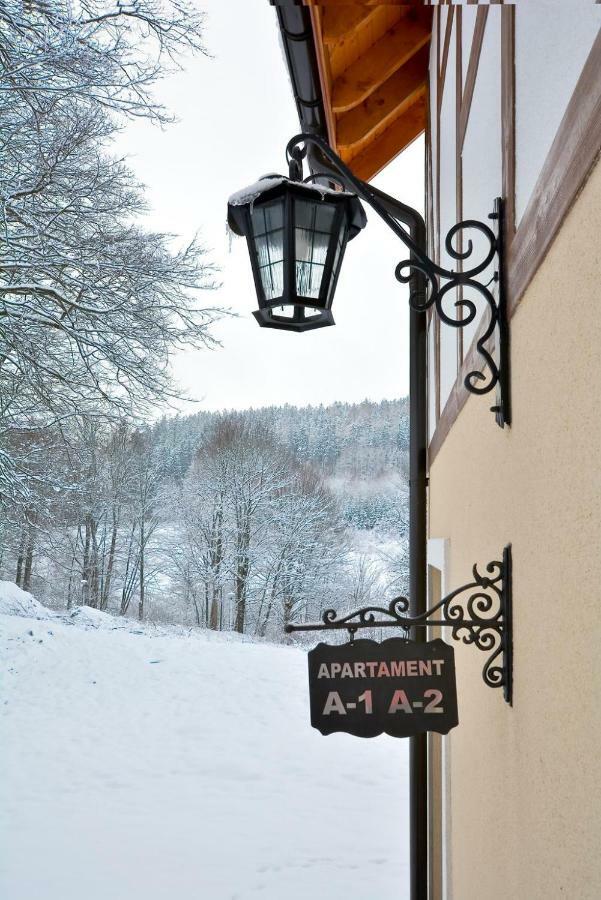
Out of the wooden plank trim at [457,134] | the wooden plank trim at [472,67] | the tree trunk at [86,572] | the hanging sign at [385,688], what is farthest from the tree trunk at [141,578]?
the hanging sign at [385,688]

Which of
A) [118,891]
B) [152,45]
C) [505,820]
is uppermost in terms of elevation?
[152,45]

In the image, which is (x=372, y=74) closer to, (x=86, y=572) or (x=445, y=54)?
(x=445, y=54)

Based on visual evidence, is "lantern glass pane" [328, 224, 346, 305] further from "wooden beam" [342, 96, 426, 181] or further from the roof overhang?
"wooden beam" [342, 96, 426, 181]

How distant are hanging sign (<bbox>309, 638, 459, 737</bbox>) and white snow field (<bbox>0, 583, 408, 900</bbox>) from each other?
3.96m

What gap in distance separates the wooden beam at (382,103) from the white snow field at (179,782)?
4682mm

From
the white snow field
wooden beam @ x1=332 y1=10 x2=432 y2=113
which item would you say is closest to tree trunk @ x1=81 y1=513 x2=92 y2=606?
the white snow field

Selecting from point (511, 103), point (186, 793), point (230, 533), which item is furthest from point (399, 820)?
point (230, 533)

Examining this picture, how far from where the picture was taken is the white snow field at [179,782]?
4957 mm

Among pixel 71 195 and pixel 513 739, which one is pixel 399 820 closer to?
pixel 513 739

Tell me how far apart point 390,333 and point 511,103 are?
220 ft

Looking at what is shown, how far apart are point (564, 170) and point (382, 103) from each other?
400 centimetres

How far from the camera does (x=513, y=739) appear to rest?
117cm

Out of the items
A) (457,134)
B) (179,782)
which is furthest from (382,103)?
(179,782)

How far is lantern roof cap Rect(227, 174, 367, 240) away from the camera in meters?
1.73
